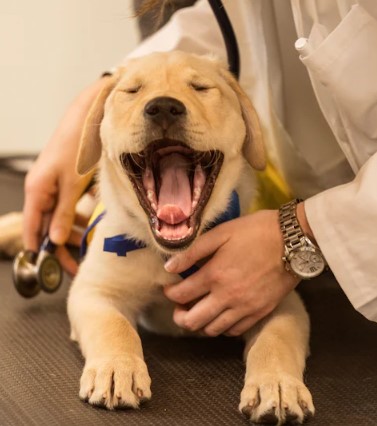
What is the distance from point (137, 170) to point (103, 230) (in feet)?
0.63

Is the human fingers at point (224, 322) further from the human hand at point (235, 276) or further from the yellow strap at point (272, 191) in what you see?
the yellow strap at point (272, 191)

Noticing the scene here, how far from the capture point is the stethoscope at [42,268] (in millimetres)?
1633

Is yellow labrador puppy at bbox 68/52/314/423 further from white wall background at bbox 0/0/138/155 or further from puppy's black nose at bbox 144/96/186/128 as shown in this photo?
white wall background at bbox 0/0/138/155

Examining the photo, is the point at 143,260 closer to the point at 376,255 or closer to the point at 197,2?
the point at 376,255

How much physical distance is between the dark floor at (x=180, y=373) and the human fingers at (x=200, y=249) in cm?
16

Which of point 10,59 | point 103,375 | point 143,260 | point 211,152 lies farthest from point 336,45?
point 10,59

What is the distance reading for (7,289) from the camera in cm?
178

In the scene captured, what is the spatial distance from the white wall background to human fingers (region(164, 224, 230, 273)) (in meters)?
2.17

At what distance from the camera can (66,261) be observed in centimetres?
178

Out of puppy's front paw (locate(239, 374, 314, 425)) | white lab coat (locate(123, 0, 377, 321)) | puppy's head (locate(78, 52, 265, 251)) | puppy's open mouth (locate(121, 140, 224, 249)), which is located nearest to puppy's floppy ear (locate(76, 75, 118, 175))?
puppy's head (locate(78, 52, 265, 251))

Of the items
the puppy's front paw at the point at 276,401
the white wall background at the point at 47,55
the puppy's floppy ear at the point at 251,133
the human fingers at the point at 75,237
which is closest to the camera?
the puppy's front paw at the point at 276,401

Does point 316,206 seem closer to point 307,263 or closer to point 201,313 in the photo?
point 307,263

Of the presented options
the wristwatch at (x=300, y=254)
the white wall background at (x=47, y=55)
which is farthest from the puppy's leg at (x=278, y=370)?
the white wall background at (x=47, y=55)

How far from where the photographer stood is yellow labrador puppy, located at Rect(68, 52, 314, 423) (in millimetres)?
1192
